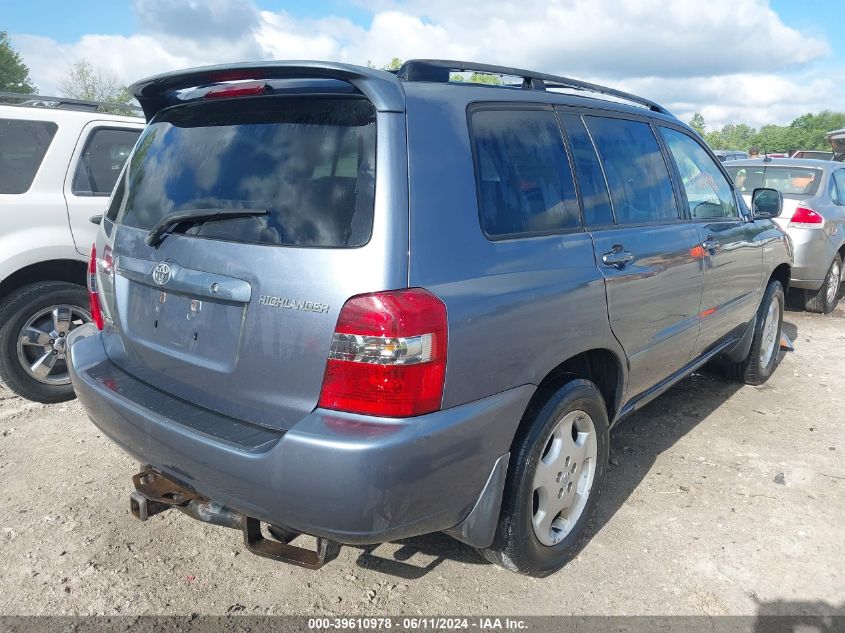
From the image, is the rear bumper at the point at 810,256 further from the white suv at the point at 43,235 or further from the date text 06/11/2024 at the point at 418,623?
the white suv at the point at 43,235

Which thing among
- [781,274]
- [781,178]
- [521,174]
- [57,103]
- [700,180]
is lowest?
[781,274]

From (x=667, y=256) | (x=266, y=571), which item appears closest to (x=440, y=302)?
(x=266, y=571)

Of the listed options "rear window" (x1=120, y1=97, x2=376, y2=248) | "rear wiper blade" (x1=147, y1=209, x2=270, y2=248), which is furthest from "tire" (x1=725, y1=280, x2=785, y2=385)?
"rear wiper blade" (x1=147, y1=209, x2=270, y2=248)

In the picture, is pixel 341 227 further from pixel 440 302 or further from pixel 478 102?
pixel 478 102

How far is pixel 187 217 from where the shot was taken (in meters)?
2.20

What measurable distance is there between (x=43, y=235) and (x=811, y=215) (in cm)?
712

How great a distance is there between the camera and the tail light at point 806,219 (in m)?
6.86

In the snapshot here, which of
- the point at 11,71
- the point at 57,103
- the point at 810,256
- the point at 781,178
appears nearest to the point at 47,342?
the point at 57,103

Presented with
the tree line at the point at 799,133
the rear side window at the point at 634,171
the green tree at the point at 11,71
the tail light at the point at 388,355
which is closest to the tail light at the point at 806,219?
the rear side window at the point at 634,171

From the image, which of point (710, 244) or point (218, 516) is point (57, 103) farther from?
point (710, 244)

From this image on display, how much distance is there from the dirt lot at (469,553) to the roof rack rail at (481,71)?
192cm

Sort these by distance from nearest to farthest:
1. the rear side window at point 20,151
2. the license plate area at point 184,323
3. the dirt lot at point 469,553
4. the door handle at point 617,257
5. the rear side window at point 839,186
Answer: the license plate area at point 184,323 < the dirt lot at point 469,553 < the door handle at point 617,257 < the rear side window at point 20,151 < the rear side window at point 839,186

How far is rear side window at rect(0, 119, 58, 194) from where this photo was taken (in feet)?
13.9

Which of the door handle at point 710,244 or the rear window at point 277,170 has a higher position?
the rear window at point 277,170
